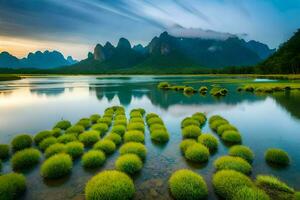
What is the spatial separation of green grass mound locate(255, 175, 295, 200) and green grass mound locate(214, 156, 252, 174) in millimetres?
1074

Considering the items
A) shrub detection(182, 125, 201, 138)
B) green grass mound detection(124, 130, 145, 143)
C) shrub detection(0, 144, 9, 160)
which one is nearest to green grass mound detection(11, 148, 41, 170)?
shrub detection(0, 144, 9, 160)

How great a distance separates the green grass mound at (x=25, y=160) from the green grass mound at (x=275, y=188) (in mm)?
14471

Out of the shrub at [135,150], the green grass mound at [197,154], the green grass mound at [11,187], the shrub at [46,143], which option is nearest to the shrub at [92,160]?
the shrub at [135,150]

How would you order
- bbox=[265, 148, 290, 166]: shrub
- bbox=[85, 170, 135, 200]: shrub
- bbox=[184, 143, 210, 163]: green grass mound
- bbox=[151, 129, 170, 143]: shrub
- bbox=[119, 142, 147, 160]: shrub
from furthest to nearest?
bbox=[151, 129, 170, 143]: shrub
bbox=[119, 142, 147, 160]: shrub
bbox=[184, 143, 210, 163]: green grass mound
bbox=[265, 148, 290, 166]: shrub
bbox=[85, 170, 135, 200]: shrub

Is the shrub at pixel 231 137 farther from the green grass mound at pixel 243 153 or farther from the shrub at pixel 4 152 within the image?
the shrub at pixel 4 152

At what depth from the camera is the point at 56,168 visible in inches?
543

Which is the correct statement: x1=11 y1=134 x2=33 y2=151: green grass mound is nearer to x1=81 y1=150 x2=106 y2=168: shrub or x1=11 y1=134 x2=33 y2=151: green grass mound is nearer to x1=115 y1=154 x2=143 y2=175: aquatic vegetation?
x1=81 y1=150 x2=106 y2=168: shrub

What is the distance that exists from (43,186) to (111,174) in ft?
13.8

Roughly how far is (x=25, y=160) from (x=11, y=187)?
4.32 metres

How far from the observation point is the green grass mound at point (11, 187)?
10970 mm

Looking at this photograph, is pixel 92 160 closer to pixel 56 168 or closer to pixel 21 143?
pixel 56 168

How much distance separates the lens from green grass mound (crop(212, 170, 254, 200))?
36.2 feet

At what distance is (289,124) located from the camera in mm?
28219

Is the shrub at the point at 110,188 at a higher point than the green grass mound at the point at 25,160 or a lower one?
Answer: higher
